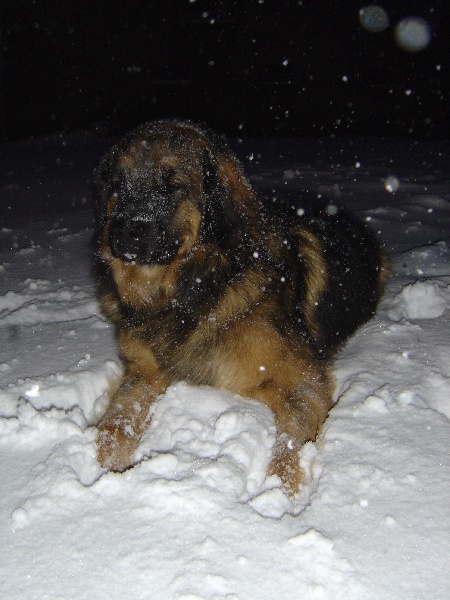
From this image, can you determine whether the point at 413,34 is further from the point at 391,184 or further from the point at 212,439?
the point at 212,439

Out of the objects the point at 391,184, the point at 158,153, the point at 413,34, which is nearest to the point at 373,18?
the point at 413,34

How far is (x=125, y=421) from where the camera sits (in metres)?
2.59

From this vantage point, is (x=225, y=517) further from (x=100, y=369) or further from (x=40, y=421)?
(x=100, y=369)

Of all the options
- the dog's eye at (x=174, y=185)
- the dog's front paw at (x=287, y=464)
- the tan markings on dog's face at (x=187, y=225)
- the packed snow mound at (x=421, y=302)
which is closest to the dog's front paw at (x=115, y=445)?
the dog's front paw at (x=287, y=464)

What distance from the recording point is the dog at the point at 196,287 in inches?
102

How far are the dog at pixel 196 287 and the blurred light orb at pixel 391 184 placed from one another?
15.9 feet

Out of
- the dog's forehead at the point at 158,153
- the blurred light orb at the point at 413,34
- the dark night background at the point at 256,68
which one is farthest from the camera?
the blurred light orb at the point at 413,34

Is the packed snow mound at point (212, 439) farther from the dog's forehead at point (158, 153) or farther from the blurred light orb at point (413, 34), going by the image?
the blurred light orb at point (413, 34)

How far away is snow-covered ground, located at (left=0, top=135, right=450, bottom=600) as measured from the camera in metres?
1.79

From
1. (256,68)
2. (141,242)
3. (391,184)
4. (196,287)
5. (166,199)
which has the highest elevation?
(166,199)

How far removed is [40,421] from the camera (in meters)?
2.54

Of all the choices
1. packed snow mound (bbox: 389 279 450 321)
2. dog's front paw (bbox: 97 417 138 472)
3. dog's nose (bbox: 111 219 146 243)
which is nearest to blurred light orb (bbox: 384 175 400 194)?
packed snow mound (bbox: 389 279 450 321)

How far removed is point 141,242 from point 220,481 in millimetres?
1222

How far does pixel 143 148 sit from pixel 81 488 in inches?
67.1
